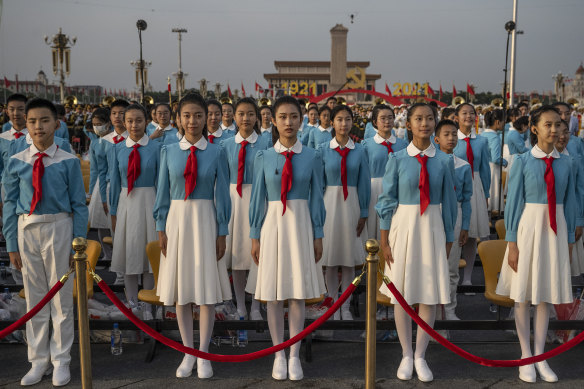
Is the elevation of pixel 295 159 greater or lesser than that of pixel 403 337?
greater

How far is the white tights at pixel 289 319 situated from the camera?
13.8 feet

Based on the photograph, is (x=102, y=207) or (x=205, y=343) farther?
(x=102, y=207)

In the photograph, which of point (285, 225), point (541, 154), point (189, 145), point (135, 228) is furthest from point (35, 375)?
point (541, 154)

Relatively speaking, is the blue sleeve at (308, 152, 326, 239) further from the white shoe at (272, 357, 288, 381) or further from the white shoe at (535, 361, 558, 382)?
the white shoe at (535, 361, 558, 382)

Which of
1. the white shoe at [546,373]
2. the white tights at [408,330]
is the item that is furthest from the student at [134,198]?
the white shoe at [546,373]

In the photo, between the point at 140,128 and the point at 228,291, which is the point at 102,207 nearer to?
the point at 140,128

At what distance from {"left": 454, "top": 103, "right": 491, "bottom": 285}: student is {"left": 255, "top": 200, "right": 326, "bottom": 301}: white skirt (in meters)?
2.88

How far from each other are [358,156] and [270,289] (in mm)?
1781

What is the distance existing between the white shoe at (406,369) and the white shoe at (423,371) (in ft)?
0.14

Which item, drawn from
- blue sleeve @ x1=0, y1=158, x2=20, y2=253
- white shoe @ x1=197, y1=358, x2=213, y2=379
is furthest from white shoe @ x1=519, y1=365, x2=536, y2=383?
blue sleeve @ x1=0, y1=158, x2=20, y2=253

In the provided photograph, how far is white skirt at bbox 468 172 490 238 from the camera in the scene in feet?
20.8

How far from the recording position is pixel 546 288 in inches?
160

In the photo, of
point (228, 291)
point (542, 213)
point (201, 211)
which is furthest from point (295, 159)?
point (542, 213)

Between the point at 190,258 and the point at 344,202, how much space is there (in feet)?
5.68
